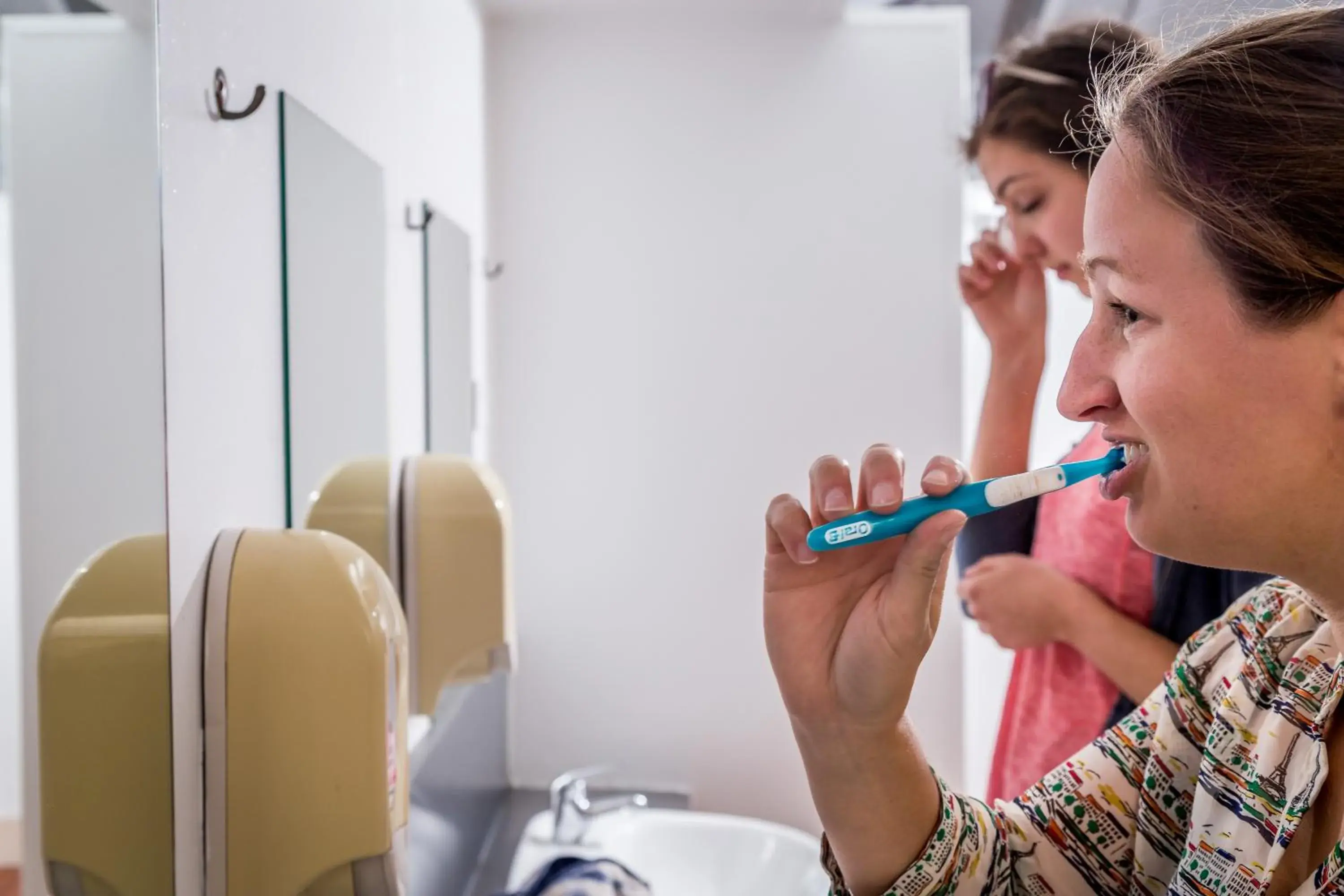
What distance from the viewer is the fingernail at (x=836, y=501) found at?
567mm

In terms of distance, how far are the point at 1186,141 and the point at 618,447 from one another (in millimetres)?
1475

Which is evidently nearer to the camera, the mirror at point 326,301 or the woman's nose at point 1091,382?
the woman's nose at point 1091,382

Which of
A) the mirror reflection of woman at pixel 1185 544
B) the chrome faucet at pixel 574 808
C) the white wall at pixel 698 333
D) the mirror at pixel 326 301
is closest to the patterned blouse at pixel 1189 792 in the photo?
the mirror reflection of woman at pixel 1185 544

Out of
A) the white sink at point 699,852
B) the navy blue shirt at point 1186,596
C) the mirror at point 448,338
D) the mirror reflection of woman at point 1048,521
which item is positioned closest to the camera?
the navy blue shirt at point 1186,596

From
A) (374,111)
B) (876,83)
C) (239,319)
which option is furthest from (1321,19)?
(876,83)

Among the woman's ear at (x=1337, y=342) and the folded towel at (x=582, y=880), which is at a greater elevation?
the woman's ear at (x=1337, y=342)

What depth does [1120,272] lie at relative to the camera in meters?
0.53

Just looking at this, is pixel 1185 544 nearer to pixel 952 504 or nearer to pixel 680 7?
pixel 952 504

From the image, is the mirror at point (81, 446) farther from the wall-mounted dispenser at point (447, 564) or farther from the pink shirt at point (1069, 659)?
the pink shirt at point (1069, 659)

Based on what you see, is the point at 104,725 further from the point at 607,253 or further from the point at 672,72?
the point at 672,72

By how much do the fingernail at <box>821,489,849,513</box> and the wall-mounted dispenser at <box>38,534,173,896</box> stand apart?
392mm

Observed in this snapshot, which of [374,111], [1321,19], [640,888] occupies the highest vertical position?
[374,111]

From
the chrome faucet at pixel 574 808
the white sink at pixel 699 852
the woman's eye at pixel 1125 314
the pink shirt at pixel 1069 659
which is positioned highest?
the woman's eye at pixel 1125 314

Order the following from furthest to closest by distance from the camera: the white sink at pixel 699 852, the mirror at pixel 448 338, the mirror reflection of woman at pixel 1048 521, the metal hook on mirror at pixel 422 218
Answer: the white sink at pixel 699 852, the mirror at pixel 448 338, the metal hook on mirror at pixel 422 218, the mirror reflection of woman at pixel 1048 521
